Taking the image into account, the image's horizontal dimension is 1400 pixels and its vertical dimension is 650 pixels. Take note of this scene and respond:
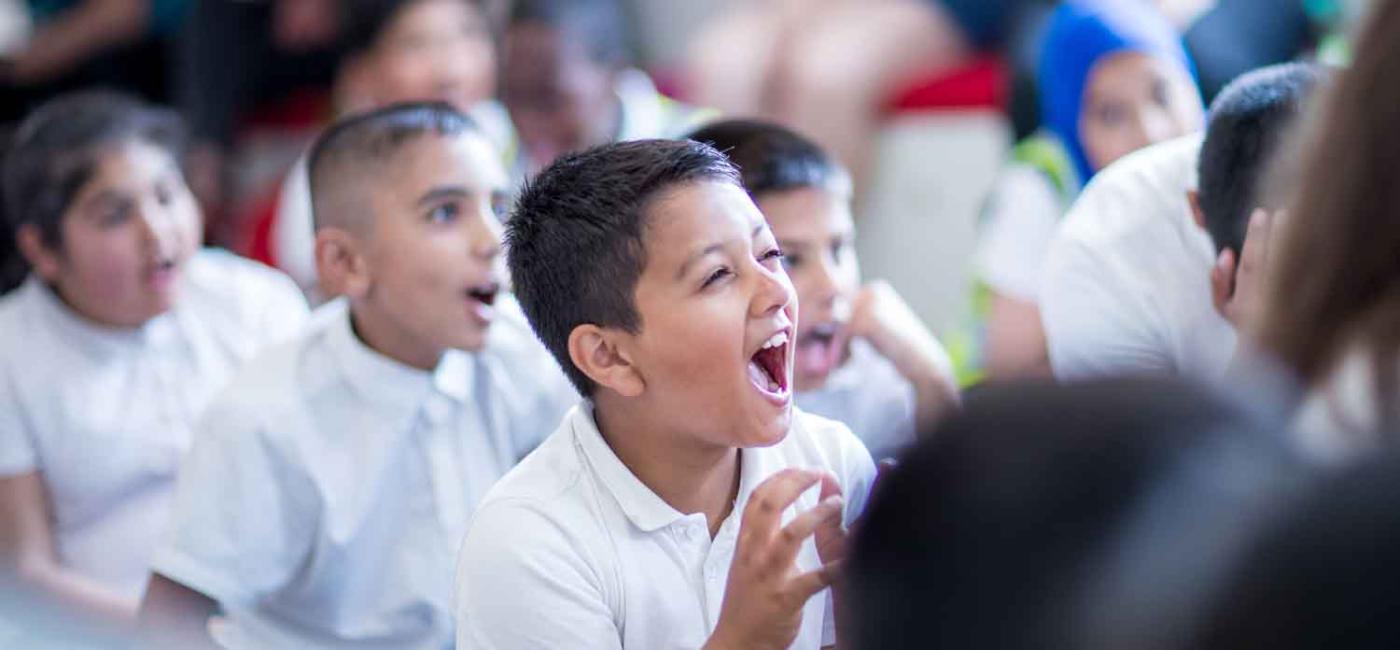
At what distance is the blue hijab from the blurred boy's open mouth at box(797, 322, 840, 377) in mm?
573

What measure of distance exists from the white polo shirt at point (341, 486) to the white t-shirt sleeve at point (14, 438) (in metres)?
0.29

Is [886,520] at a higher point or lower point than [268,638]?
higher

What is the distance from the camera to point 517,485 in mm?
1007

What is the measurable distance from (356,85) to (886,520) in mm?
2173

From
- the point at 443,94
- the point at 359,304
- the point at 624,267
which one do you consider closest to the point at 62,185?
the point at 359,304

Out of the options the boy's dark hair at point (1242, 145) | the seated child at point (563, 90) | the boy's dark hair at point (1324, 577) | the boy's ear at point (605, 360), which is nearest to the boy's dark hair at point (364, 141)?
the boy's ear at point (605, 360)

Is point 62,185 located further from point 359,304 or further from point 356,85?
point 356,85

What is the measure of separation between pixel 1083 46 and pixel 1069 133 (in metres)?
0.14

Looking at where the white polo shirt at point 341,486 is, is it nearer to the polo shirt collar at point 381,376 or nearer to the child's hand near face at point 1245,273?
the polo shirt collar at point 381,376

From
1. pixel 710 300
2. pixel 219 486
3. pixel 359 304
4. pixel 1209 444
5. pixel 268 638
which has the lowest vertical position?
pixel 268 638

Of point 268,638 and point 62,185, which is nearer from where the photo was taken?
point 268,638

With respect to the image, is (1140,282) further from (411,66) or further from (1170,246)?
(411,66)

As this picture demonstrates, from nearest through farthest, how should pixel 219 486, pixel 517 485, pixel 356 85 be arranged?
pixel 517 485 < pixel 219 486 < pixel 356 85

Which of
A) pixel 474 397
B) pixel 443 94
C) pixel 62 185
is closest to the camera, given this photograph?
pixel 474 397
